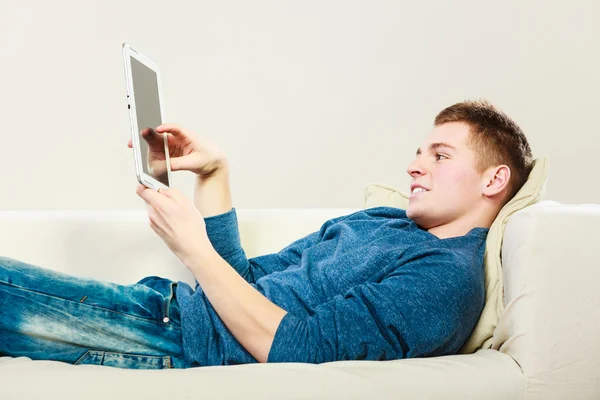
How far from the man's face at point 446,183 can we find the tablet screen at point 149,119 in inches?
21.0

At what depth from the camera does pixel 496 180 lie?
1.65 meters

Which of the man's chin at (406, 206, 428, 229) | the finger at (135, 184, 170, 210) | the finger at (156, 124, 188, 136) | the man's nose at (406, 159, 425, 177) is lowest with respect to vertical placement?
the man's chin at (406, 206, 428, 229)

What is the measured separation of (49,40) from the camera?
291 centimetres

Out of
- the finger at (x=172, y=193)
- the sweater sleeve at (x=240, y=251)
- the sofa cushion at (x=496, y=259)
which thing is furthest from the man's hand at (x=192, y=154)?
the sofa cushion at (x=496, y=259)

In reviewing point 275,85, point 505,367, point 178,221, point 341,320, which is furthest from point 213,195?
point 275,85

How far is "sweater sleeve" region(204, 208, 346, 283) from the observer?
1768mm

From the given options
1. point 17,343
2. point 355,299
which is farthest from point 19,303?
point 355,299

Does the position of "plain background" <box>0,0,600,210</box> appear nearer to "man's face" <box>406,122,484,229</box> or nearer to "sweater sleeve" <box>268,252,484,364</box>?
"man's face" <box>406,122,484,229</box>

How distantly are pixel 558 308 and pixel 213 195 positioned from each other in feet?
2.63

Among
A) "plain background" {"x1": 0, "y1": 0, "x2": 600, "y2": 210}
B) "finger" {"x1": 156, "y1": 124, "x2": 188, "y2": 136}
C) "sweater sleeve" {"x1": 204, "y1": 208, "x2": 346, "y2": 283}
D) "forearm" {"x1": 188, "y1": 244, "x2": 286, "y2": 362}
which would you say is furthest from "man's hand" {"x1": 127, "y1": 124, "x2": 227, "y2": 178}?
"plain background" {"x1": 0, "y1": 0, "x2": 600, "y2": 210}

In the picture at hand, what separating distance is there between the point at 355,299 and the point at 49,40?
1.99 metres

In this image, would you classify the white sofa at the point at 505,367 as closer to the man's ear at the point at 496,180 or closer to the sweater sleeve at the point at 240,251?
the man's ear at the point at 496,180

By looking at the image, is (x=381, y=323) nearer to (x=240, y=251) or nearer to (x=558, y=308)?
(x=558, y=308)

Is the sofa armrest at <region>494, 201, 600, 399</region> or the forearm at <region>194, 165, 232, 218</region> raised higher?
the forearm at <region>194, 165, 232, 218</region>
